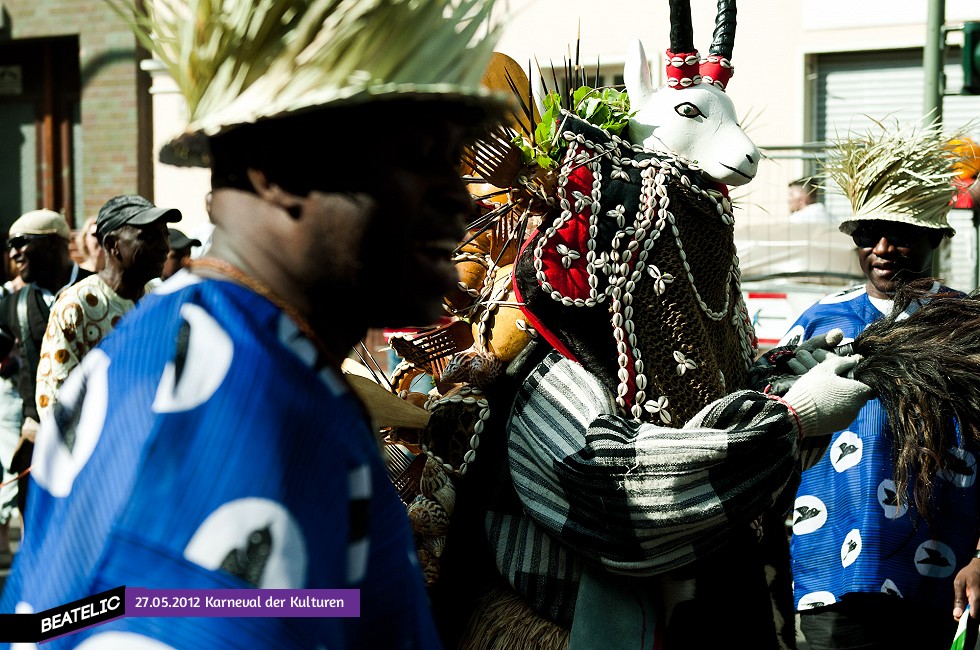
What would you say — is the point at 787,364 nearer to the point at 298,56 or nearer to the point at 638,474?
the point at 638,474

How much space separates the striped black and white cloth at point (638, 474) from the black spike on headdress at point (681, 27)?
795 mm

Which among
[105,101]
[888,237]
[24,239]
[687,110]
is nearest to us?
[687,110]

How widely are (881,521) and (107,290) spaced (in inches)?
128

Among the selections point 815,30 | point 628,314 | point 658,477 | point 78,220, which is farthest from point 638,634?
point 78,220

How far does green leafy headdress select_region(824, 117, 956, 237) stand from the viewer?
403 cm

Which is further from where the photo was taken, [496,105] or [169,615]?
[496,105]

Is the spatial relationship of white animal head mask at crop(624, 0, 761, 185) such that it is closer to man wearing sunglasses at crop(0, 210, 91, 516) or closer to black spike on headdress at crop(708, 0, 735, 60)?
black spike on headdress at crop(708, 0, 735, 60)

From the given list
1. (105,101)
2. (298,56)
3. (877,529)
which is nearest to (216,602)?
(298,56)

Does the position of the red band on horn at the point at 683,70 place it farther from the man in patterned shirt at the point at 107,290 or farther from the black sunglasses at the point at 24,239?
the black sunglasses at the point at 24,239

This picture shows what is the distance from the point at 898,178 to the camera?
13.4ft

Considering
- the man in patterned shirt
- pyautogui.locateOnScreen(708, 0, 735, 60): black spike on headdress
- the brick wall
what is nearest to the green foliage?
pyautogui.locateOnScreen(708, 0, 735, 60): black spike on headdress

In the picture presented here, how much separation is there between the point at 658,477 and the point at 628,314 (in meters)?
0.39

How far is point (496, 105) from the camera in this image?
1.21 metres

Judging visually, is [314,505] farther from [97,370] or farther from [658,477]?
[658,477]
